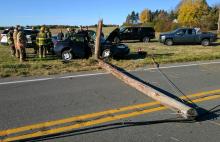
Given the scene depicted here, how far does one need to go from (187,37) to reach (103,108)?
22578 millimetres

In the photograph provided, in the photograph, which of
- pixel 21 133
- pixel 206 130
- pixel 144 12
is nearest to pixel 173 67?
pixel 206 130

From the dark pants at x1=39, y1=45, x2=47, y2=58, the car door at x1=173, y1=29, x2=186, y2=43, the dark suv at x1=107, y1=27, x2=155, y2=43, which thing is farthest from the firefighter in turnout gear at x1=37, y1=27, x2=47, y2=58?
the dark suv at x1=107, y1=27, x2=155, y2=43

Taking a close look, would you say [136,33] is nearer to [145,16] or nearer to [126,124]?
[126,124]

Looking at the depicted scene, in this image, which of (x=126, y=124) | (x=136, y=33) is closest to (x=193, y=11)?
(x=136, y=33)

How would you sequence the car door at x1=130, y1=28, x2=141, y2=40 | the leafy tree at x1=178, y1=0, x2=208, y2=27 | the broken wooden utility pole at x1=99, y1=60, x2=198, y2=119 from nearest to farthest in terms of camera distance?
the broken wooden utility pole at x1=99, y1=60, x2=198, y2=119 < the car door at x1=130, y1=28, x2=141, y2=40 < the leafy tree at x1=178, y1=0, x2=208, y2=27

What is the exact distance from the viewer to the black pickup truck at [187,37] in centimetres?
2786

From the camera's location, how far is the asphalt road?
17.2 ft

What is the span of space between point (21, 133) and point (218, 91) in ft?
16.8

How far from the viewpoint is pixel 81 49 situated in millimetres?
16016

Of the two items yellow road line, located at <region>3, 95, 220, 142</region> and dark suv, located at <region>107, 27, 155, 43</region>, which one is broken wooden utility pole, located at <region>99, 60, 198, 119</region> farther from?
dark suv, located at <region>107, 27, 155, 43</region>

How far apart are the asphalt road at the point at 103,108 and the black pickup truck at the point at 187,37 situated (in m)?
17.7

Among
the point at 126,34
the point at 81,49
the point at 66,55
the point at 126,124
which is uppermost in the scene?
the point at 126,34

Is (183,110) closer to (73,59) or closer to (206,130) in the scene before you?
(206,130)

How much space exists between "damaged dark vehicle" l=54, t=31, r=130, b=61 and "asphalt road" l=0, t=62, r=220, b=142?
5494mm
